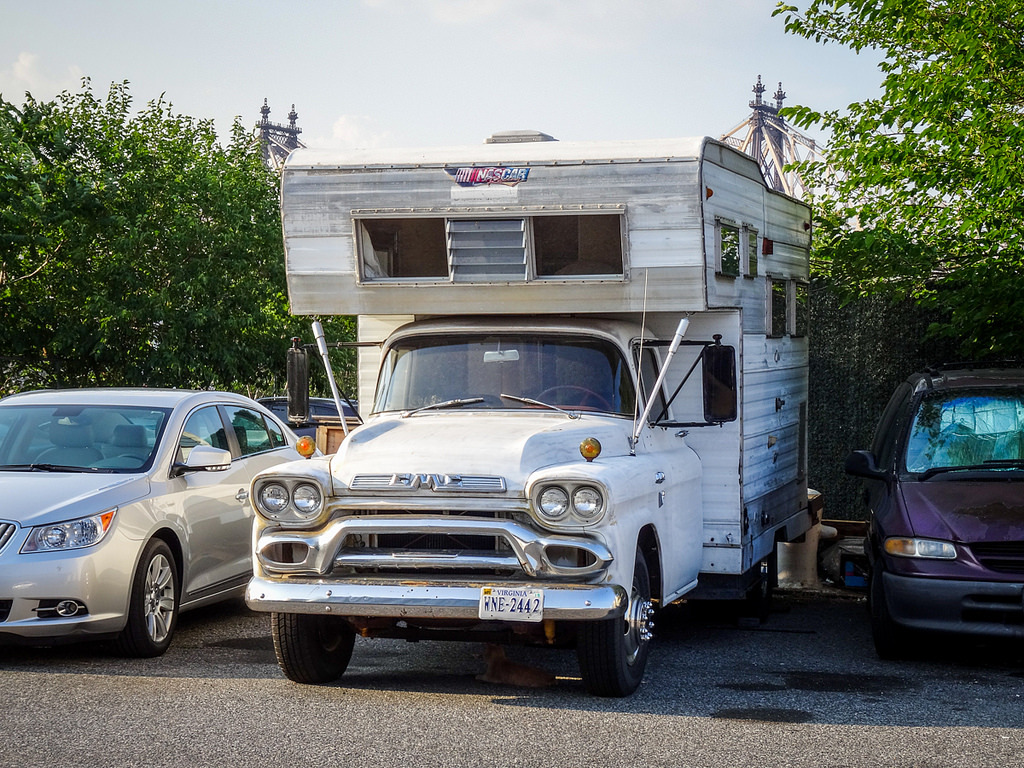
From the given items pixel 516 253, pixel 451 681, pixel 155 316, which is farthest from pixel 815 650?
pixel 155 316

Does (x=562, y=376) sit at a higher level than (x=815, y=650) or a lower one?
higher

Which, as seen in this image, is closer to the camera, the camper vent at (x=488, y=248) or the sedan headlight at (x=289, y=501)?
the sedan headlight at (x=289, y=501)

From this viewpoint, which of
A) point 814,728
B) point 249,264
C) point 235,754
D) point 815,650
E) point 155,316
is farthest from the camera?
point 249,264

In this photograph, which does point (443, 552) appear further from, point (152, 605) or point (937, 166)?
point (937, 166)

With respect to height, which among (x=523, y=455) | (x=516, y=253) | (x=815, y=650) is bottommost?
(x=815, y=650)

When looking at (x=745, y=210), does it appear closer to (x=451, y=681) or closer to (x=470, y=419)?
(x=470, y=419)

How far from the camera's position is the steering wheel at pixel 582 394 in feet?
27.9

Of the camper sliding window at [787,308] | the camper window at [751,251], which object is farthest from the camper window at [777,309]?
the camper window at [751,251]

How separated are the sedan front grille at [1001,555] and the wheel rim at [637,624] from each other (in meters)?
2.22

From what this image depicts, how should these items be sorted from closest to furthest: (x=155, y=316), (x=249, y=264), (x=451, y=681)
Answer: (x=451, y=681) → (x=155, y=316) → (x=249, y=264)

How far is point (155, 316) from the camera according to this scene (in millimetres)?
20125

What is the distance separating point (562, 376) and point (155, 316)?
41.9 ft

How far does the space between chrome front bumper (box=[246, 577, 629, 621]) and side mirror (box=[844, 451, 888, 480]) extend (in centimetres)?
302

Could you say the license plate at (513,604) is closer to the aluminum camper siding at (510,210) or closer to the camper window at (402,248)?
the aluminum camper siding at (510,210)
